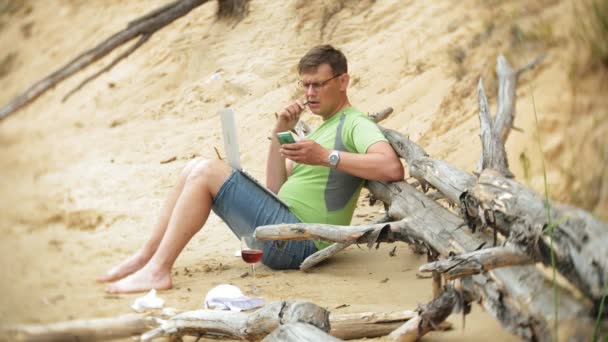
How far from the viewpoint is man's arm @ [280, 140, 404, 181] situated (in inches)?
144

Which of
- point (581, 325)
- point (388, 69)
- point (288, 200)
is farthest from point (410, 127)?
point (581, 325)

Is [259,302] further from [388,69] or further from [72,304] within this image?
[388,69]

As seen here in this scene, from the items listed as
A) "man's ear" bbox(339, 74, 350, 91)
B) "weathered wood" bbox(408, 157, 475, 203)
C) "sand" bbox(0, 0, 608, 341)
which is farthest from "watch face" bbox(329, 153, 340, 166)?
"sand" bbox(0, 0, 608, 341)

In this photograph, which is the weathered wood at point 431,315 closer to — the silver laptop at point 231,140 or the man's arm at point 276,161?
the silver laptop at point 231,140

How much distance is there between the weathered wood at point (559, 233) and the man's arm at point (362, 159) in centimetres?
104

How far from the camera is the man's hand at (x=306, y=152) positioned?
364cm

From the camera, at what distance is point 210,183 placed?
3.98m

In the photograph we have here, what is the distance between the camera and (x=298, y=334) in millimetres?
2449

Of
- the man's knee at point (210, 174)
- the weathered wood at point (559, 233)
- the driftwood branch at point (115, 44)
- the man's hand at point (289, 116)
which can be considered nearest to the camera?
the weathered wood at point (559, 233)

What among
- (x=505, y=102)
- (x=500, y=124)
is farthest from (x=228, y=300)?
(x=505, y=102)

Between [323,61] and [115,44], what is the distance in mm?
4073

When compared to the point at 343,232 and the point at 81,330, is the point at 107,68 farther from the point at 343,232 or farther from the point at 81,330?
the point at 81,330

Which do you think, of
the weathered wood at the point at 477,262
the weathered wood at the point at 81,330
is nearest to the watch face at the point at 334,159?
the weathered wood at the point at 81,330

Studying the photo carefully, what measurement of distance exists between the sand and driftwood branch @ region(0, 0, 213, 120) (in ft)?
0.87
